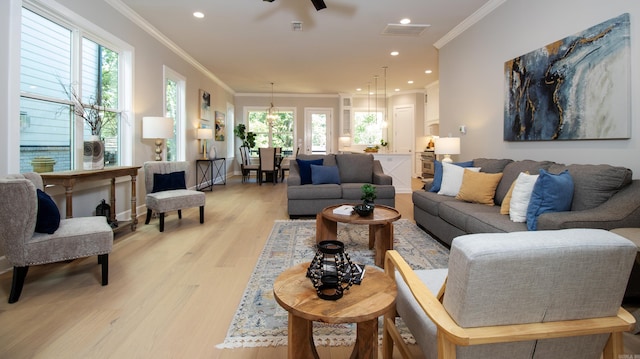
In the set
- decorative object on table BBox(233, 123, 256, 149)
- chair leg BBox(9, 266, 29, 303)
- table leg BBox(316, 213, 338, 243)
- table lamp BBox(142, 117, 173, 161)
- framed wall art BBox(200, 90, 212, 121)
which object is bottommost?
chair leg BBox(9, 266, 29, 303)

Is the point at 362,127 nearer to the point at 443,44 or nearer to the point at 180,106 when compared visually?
the point at 443,44

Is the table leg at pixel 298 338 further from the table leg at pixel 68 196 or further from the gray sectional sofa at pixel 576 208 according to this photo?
the table leg at pixel 68 196

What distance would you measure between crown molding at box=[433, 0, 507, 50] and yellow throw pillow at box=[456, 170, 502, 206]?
2238 mm

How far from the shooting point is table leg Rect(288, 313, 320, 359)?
1324 millimetres

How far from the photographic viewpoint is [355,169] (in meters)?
5.34

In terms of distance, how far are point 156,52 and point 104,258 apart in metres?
4.05

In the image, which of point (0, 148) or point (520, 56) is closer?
point (0, 148)

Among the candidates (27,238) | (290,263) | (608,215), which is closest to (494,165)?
(608,215)

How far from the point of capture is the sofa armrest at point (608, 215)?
2109mm

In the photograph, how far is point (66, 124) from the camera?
3471 millimetres

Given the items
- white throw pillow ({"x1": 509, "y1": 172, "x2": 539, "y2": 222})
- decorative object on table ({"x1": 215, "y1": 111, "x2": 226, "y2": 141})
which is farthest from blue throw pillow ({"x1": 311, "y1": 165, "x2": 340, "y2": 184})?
decorative object on table ({"x1": 215, "y1": 111, "x2": 226, "y2": 141})

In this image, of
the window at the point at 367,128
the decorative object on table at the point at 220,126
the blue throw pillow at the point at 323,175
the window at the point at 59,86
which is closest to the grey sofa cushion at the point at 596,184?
the blue throw pillow at the point at 323,175

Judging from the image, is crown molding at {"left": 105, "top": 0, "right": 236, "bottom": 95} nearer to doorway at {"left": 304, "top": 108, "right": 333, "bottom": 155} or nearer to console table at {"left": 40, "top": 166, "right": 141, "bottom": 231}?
console table at {"left": 40, "top": 166, "right": 141, "bottom": 231}

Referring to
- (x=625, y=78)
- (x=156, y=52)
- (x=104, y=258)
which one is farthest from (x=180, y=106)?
(x=625, y=78)
